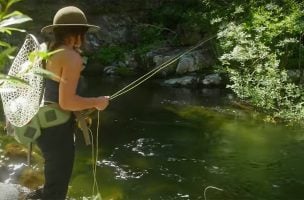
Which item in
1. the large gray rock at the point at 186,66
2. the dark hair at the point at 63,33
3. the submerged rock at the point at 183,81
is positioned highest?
the dark hair at the point at 63,33

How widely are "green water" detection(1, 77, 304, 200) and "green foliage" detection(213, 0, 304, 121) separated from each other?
47cm

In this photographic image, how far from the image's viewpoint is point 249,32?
10.3m

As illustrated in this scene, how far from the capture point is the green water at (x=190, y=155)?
549cm

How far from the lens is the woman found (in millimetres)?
3045

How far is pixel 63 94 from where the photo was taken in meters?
3.10

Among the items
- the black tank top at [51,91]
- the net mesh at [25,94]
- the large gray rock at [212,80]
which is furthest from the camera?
the large gray rock at [212,80]

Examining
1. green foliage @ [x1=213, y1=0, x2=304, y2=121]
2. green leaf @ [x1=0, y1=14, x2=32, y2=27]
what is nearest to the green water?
green foliage @ [x1=213, y1=0, x2=304, y2=121]

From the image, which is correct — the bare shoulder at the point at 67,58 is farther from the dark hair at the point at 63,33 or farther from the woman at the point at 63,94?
the dark hair at the point at 63,33

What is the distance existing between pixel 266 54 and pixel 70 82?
728cm

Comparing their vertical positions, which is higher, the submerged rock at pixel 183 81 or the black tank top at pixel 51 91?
the black tank top at pixel 51 91

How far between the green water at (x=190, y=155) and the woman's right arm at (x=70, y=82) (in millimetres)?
2227

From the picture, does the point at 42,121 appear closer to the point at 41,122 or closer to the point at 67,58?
the point at 41,122

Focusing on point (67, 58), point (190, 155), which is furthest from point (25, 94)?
point (190, 155)

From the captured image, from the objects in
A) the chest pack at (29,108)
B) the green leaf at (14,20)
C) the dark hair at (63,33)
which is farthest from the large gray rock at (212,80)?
the green leaf at (14,20)
